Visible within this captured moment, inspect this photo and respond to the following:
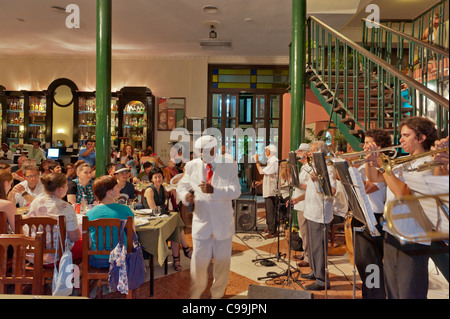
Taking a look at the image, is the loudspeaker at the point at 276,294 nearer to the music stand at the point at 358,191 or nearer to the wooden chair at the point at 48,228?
the music stand at the point at 358,191

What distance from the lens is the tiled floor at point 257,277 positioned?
3.38 metres

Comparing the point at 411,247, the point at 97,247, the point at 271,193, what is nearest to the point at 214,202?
the point at 97,247

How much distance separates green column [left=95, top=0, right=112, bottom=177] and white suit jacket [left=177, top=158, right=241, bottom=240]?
2776 mm

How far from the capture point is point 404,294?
6.79 feet

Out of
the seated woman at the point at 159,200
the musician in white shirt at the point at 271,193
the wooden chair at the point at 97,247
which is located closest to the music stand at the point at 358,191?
the wooden chair at the point at 97,247

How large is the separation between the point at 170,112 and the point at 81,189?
5961 millimetres

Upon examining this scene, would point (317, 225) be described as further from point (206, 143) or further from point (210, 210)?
point (206, 143)

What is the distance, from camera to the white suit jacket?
2.50m

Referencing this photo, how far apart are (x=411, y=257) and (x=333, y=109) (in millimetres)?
2671

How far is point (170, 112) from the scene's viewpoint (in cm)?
996

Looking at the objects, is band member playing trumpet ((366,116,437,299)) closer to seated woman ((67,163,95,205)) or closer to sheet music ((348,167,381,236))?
sheet music ((348,167,381,236))

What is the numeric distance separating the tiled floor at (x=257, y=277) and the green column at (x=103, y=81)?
1871 millimetres

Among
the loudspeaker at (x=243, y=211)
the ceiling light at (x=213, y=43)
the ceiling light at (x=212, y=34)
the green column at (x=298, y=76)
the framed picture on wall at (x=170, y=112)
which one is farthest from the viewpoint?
the framed picture on wall at (x=170, y=112)

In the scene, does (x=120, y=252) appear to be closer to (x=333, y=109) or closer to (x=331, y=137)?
(x=333, y=109)
